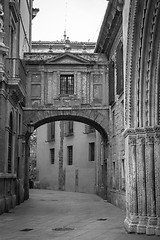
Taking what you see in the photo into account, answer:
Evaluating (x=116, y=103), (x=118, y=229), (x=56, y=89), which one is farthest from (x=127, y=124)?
(x=56, y=89)

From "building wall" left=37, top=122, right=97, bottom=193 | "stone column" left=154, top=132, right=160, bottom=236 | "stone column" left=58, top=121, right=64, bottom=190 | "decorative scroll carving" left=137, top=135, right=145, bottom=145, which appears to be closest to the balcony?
"decorative scroll carving" left=137, top=135, right=145, bottom=145

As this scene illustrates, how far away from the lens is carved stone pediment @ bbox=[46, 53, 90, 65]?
73.2 ft

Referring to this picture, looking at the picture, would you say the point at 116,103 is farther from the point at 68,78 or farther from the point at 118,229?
the point at 118,229

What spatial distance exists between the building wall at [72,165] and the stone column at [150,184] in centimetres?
2178

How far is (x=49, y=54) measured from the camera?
22609 mm

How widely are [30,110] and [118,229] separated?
1186 cm

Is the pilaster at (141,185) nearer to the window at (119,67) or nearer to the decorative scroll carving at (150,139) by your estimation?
the decorative scroll carving at (150,139)

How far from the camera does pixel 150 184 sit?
1010 cm

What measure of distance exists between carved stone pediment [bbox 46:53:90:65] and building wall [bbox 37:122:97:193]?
1116cm

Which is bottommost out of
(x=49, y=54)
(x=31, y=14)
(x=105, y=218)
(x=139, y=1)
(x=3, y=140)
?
(x=105, y=218)

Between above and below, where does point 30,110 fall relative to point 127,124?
above

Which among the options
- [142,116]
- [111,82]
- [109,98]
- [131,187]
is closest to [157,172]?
[131,187]

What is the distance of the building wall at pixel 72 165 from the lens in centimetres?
3303

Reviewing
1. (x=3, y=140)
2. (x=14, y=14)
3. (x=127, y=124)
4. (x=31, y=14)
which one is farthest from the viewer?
(x=31, y=14)
